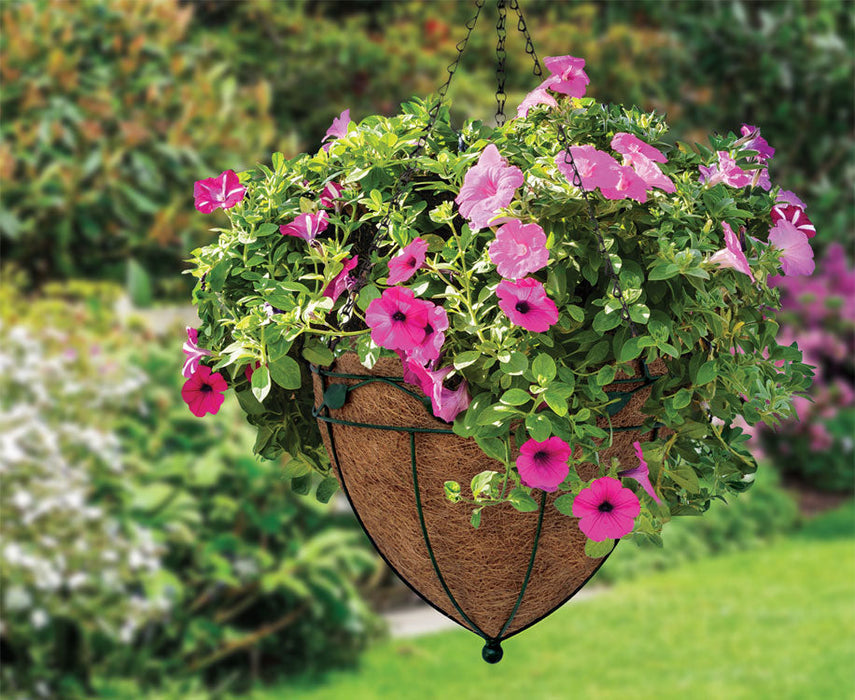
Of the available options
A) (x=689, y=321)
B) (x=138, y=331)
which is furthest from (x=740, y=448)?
(x=138, y=331)

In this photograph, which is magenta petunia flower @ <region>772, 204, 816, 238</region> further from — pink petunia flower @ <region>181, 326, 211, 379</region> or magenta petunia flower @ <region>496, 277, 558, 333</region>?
pink petunia flower @ <region>181, 326, 211, 379</region>

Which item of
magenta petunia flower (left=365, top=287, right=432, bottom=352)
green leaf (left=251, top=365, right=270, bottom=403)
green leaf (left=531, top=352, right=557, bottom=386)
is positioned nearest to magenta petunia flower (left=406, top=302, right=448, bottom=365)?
magenta petunia flower (left=365, top=287, right=432, bottom=352)

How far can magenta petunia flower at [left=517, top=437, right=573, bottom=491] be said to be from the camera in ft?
3.80

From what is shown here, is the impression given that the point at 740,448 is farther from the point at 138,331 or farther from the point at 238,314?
the point at 138,331

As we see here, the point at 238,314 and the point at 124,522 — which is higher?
the point at 238,314

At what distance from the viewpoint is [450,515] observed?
4.25 ft

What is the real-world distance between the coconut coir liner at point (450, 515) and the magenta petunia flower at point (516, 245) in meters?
0.19

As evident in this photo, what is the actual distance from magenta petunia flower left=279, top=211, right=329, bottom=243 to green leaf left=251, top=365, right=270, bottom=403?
185mm

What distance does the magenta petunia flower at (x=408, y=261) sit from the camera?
1.19 metres

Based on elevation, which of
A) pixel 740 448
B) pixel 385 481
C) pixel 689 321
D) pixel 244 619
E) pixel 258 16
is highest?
pixel 258 16

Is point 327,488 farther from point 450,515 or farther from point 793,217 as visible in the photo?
point 793,217

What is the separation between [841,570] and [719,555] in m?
0.64

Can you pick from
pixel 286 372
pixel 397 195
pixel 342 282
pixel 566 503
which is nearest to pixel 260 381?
pixel 286 372

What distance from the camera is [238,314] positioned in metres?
1.42
